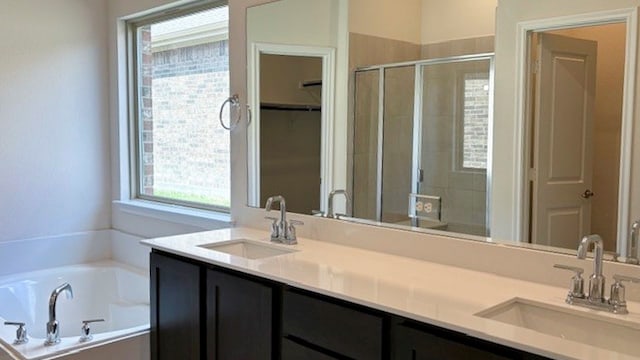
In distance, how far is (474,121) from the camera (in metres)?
2.21

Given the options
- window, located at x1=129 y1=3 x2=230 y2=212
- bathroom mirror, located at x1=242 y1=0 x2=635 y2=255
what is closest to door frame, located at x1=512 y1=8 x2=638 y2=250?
bathroom mirror, located at x1=242 y1=0 x2=635 y2=255

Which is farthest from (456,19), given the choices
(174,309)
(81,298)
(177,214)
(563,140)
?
(81,298)

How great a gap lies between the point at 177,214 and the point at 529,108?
86.3 inches

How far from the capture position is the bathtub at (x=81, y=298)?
3.24 metres

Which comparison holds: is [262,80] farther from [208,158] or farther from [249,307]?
[249,307]

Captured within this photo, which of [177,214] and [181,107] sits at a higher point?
[181,107]

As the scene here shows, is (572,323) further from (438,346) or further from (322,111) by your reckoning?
(322,111)

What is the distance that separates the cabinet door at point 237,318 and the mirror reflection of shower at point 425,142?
65 cm

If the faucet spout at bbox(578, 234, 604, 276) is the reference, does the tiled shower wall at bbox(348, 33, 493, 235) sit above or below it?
above

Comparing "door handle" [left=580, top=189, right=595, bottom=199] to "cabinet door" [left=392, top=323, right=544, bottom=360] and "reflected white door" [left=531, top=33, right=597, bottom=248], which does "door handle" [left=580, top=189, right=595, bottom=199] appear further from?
Answer: "cabinet door" [left=392, top=323, right=544, bottom=360]

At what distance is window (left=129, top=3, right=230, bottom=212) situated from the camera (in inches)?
133

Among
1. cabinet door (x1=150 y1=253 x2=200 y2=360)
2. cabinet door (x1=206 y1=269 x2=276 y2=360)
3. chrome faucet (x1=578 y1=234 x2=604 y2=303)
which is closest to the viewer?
chrome faucet (x1=578 y1=234 x2=604 y2=303)

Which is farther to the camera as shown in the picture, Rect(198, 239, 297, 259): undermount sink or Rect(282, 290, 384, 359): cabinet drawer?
Rect(198, 239, 297, 259): undermount sink

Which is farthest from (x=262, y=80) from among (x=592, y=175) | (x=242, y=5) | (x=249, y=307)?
(x=592, y=175)
